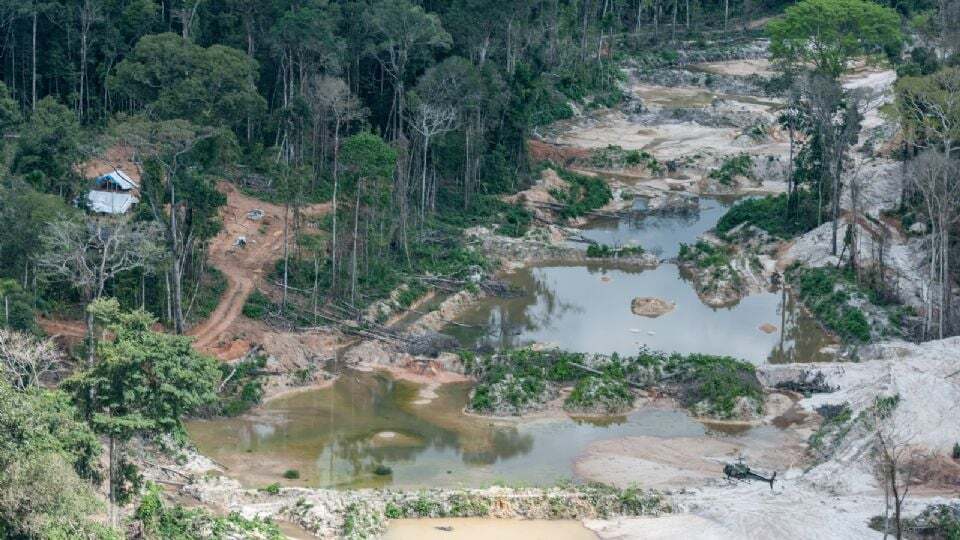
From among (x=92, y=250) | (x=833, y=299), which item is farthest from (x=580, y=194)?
(x=92, y=250)

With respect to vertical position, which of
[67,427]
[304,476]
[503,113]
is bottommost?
[304,476]

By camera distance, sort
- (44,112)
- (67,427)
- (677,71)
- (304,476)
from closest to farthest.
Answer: (67,427) → (304,476) → (44,112) → (677,71)

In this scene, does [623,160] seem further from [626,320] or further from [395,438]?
[395,438]

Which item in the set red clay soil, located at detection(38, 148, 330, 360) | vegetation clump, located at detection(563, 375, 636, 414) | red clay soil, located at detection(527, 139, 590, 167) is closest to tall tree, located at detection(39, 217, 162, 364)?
red clay soil, located at detection(38, 148, 330, 360)

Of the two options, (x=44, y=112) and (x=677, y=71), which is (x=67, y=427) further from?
(x=677, y=71)

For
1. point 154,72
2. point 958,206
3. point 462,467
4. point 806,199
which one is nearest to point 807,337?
point 958,206

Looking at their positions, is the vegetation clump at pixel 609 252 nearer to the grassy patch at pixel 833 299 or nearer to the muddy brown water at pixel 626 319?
the muddy brown water at pixel 626 319
